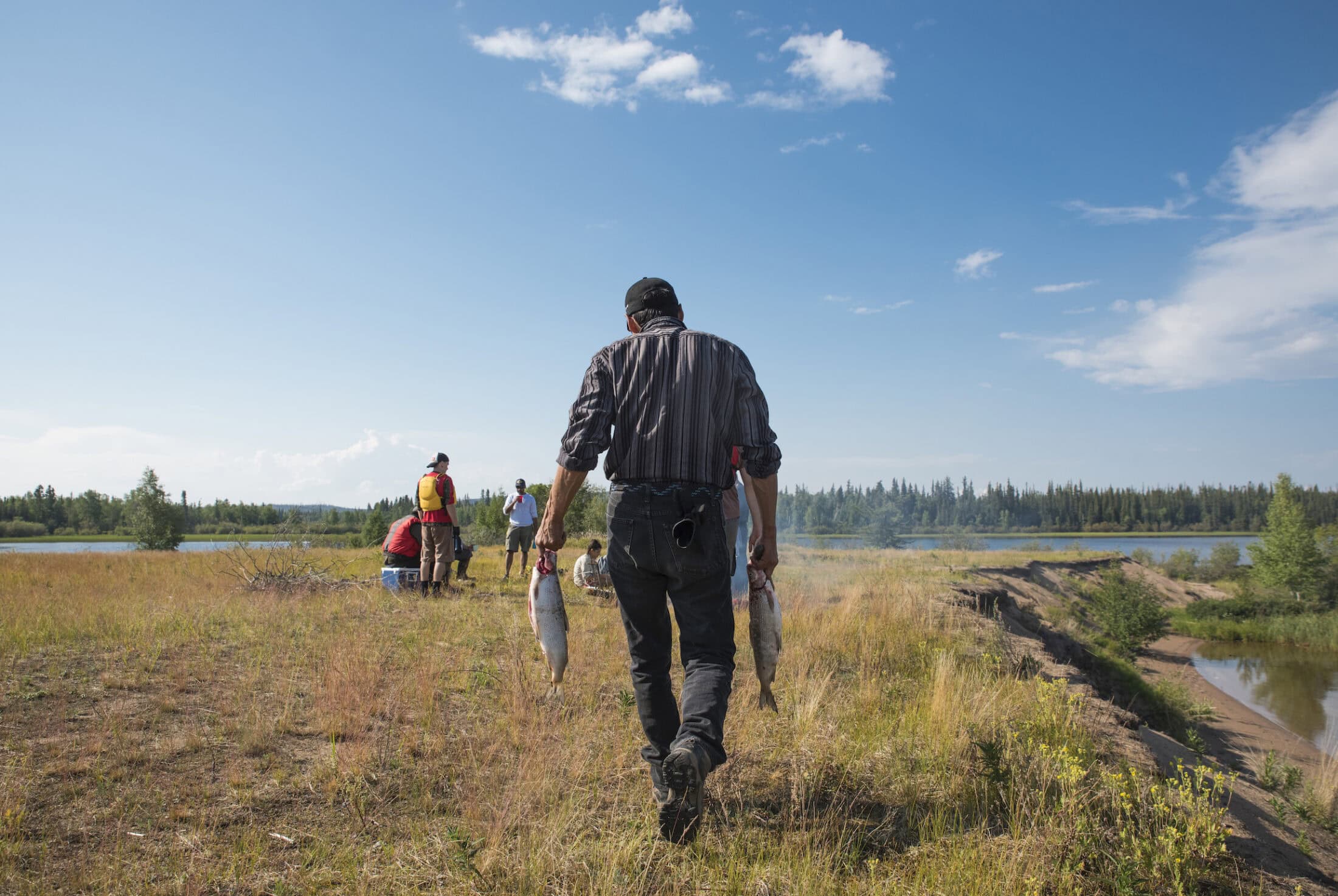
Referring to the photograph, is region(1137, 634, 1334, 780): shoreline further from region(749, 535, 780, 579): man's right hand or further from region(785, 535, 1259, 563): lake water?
region(785, 535, 1259, 563): lake water

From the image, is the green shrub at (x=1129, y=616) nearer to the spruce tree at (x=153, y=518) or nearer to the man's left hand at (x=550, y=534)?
the man's left hand at (x=550, y=534)

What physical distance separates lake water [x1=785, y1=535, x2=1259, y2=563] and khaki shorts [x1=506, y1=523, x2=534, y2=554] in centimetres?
1255

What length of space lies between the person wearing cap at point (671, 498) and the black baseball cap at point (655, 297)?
0.17 meters

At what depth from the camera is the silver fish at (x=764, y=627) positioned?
136 inches

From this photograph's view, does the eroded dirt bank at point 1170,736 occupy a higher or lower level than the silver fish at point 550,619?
lower

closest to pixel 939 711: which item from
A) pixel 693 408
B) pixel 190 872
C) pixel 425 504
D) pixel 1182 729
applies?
pixel 693 408

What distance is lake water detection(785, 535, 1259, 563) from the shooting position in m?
37.2

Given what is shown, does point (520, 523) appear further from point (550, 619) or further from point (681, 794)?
point (681, 794)

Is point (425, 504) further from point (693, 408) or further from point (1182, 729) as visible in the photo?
point (1182, 729)

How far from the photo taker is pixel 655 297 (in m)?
3.38

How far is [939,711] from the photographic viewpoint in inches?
185

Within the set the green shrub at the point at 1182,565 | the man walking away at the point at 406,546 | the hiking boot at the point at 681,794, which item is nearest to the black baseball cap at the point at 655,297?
the hiking boot at the point at 681,794

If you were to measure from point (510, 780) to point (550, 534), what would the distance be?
1.38m

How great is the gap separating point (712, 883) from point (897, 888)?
27.9 inches
